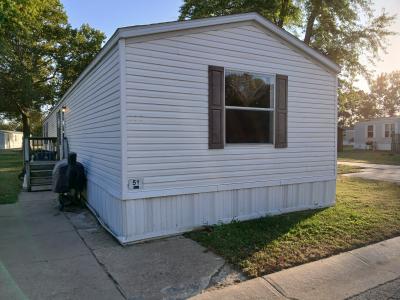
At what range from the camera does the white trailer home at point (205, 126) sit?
473 centimetres

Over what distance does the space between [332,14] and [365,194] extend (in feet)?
30.0

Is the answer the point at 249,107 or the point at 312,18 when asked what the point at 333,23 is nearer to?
the point at 312,18

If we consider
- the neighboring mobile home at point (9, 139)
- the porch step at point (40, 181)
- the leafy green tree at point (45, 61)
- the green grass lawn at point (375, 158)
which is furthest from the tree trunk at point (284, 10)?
the neighboring mobile home at point (9, 139)

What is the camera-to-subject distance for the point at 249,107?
587 cm

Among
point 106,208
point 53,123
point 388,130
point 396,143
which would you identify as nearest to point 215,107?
point 106,208

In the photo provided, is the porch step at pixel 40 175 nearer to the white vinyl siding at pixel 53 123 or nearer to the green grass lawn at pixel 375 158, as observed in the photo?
the white vinyl siding at pixel 53 123

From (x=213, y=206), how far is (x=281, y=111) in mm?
2232

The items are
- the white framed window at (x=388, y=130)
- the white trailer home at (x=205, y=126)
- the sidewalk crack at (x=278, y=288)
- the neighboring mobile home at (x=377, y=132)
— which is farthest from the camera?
the white framed window at (x=388, y=130)

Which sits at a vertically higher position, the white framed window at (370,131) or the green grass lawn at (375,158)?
the white framed window at (370,131)

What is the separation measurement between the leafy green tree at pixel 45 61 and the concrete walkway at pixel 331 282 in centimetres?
2280

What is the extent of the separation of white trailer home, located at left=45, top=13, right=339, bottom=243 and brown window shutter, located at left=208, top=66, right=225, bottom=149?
2 cm

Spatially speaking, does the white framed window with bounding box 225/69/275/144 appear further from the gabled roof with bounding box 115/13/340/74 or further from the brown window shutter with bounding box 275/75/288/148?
the gabled roof with bounding box 115/13/340/74

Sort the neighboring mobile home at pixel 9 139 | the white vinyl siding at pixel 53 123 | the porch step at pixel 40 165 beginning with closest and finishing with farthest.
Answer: the porch step at pixel 40 165 < the white vinyl siding at pixel 53 123 < the neighboring mobile home at pixel 9 139

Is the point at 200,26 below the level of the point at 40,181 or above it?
above
